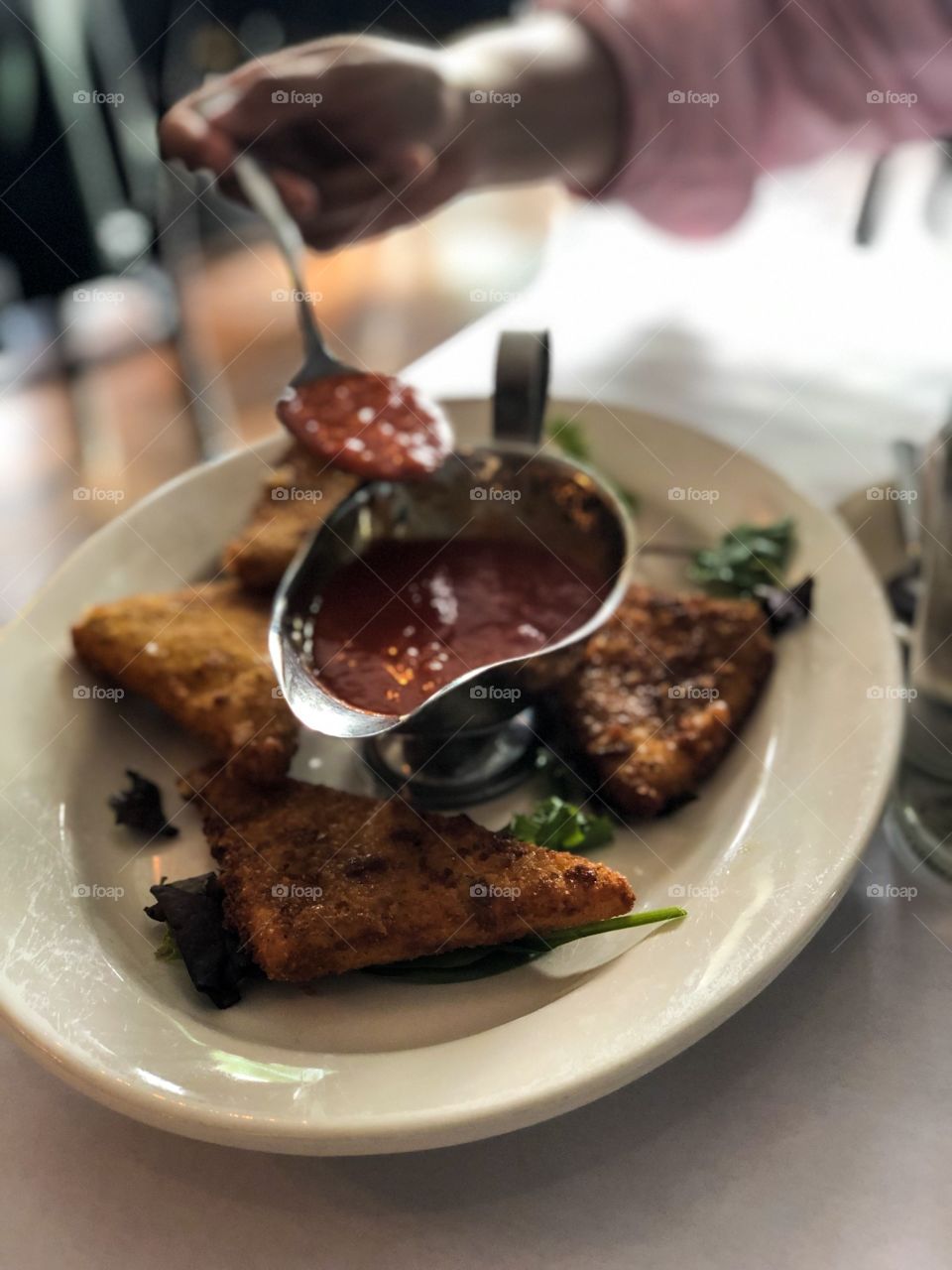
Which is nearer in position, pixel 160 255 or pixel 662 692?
pixel 662 692

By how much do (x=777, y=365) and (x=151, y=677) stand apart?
74.6 inches

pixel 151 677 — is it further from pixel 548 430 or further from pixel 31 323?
pixel 31 323

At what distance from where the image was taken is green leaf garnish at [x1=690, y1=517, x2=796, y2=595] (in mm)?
2117

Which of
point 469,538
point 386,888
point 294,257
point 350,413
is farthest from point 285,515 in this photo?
point 386,888

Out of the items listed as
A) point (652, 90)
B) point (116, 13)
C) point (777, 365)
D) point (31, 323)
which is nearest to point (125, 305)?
point (31, 323)

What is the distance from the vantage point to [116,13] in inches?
164

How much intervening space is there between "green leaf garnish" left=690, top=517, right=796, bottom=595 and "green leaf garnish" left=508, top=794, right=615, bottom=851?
2.20ft

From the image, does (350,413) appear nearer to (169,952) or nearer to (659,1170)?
(169,952)

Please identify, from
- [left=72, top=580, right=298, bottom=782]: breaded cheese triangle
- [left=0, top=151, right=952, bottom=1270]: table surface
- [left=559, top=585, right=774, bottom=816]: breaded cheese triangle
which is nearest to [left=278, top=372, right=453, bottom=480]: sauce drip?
[left=72, top=580, right=298, bottom=782]: breaded cheese triangle

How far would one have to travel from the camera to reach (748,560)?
2.14m

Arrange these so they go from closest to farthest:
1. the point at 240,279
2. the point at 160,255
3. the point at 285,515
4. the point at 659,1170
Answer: the point at 659,1170, the point at 285,515, the point at 160,255, the point at 240,279

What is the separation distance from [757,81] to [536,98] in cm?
60

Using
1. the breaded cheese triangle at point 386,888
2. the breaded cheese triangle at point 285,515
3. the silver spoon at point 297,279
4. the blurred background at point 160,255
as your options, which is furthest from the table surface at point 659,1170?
the blurred background at point 160,255

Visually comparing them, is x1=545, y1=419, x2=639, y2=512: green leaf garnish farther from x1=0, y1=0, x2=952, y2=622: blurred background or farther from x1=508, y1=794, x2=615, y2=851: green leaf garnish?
x1=508, y1=794, x2=615, y2=851: green leaf garnish
